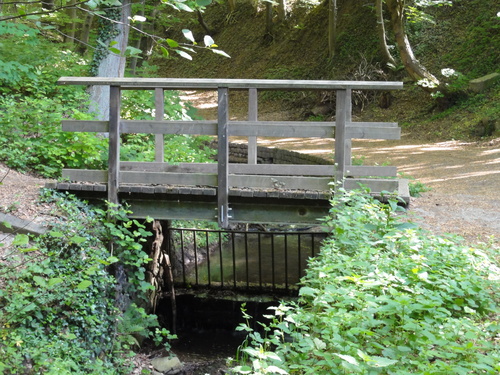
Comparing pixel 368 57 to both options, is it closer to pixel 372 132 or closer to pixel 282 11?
pixel 282 11

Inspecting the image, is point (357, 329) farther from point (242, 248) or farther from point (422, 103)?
point (422, 103)

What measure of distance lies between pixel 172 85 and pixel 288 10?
22.9 meters

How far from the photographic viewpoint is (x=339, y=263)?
4.41 meters

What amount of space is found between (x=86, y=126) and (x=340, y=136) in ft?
10.3

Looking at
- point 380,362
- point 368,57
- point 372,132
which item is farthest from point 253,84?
point 368,57

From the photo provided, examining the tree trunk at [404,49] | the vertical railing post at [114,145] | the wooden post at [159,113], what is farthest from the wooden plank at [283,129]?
the tree trunk at [404,49]

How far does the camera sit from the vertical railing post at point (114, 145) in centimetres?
662

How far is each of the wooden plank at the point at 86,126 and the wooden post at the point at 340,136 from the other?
281cm

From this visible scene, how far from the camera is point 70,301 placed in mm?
5391

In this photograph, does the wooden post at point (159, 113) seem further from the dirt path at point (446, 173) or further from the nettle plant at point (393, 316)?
the dirt path at point (446, 173)

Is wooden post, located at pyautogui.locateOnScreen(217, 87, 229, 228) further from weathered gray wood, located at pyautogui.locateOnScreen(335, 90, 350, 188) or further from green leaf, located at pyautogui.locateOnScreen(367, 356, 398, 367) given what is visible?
green leaf, located at pyautogui.locateOnScreen(367, 356, 398, 367)

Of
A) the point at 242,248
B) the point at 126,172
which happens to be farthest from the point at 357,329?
the point at 242,248

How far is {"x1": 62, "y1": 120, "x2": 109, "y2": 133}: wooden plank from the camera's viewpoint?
264 inches

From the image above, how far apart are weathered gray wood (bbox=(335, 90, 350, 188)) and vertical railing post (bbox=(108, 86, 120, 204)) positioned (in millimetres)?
2648
